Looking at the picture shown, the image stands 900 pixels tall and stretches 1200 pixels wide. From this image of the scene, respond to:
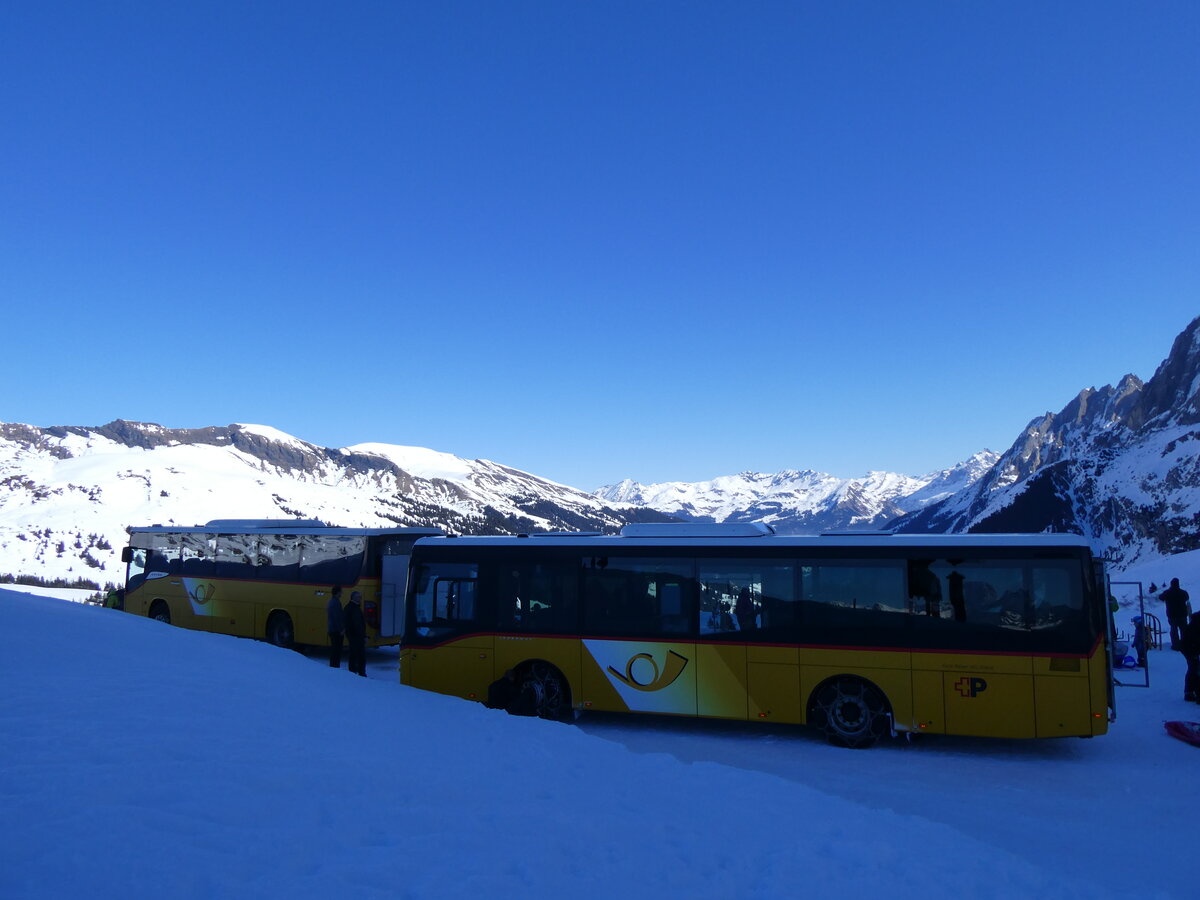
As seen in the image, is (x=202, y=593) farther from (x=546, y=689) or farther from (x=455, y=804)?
(x=455, y=804)

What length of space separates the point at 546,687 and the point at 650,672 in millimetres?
2100

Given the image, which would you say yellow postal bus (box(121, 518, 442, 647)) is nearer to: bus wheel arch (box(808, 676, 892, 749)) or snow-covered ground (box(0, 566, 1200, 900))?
snow-covered ground (box(0, 566, 1200, 900))

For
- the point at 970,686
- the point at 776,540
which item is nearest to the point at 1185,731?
the point at 970,686

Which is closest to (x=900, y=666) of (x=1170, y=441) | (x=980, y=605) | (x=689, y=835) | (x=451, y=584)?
(x=980, y=605)

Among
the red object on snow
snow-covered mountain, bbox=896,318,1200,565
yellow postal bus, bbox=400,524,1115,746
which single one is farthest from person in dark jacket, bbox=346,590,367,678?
snow-covered mountain, bbox=896,318,1200,565

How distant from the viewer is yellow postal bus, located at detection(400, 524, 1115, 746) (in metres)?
11.8

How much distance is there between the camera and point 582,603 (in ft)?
47.1

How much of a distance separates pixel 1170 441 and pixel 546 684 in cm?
14035

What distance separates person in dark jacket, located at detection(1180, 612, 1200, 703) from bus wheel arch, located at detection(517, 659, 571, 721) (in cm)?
1129

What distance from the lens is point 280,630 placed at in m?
22.5

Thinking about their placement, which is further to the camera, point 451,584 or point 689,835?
point 451,584

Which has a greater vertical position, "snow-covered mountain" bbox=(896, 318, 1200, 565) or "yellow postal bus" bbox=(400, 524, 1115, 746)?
"snow-covered mountain" bbox=(896, 318, 1200, 565)

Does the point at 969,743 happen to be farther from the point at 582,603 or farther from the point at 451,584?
the point at 451,584

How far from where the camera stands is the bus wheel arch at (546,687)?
14.3 m
